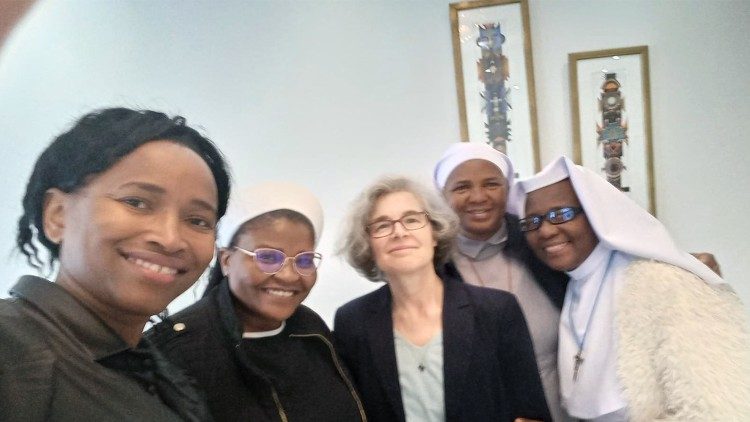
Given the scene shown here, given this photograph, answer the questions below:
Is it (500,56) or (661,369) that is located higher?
(500,56)

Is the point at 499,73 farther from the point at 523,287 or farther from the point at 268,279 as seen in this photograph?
the point at 268,279

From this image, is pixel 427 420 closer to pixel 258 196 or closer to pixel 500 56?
pixel 258 196

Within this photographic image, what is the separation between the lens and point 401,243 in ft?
4.40

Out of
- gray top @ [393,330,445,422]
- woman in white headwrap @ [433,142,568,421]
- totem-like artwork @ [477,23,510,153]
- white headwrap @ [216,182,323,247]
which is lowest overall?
gray top @ [393,330,445,422]

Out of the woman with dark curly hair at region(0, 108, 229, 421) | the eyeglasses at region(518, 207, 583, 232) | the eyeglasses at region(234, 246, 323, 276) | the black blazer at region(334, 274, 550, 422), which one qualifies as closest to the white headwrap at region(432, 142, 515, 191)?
the eyeglasses at region(518, 207, 583, 232)

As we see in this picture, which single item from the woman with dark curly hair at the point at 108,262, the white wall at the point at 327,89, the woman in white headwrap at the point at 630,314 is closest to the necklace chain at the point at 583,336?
the woman in white headwrap at the point at 630,314

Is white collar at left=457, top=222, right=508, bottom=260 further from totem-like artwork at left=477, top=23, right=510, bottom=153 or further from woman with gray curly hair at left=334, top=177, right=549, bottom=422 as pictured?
totem-like artwork at left=477, top=23, right=510, bottom=153

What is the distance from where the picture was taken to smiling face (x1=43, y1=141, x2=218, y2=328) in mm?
684

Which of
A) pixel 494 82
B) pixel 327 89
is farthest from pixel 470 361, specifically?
pixel 327 89

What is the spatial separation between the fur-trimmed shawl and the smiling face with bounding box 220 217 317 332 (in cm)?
93

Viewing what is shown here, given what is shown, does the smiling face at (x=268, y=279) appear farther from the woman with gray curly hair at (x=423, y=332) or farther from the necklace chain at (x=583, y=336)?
the necklace chain at (x=583, y=336)

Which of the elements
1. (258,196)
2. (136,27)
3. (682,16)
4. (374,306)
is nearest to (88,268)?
(258,196)

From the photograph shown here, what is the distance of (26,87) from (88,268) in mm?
2116

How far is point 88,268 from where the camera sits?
0.69m
